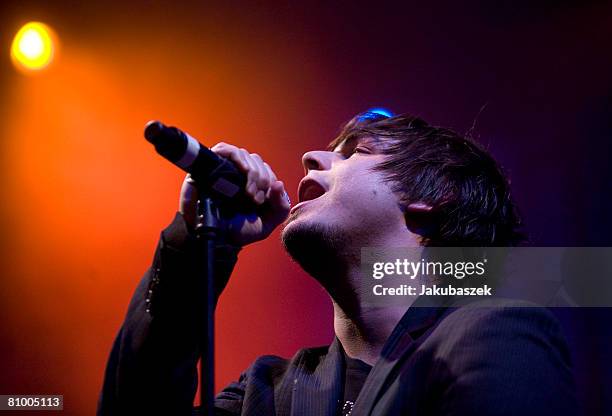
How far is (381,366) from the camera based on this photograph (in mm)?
1480

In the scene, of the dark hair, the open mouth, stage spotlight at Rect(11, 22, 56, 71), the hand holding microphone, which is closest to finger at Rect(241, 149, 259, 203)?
the hand holding microphone

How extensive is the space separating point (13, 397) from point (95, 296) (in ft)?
1.71

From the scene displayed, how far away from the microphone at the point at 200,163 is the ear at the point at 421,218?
2.23ft

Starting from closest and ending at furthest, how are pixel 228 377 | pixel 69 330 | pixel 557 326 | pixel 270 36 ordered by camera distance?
pixel 557 326
pixel 228 377
pixel 69 330
pixel 270 36

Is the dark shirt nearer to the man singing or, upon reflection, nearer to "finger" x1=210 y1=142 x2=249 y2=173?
the man singing

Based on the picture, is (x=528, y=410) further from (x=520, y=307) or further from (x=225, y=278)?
(x=225, y=278)

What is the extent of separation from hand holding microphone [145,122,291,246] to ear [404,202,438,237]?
1.47ft

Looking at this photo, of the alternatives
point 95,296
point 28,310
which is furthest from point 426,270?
point 28,310

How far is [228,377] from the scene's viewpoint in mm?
2527

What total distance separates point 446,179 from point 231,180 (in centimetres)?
94

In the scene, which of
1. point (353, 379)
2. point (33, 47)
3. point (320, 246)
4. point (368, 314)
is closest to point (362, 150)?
point (320, 246)

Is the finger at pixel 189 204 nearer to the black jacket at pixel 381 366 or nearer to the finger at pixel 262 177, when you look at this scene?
the black jacket at pixel 381 366

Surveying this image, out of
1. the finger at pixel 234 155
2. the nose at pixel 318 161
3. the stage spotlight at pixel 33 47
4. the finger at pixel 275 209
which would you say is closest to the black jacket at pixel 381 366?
the finger at pixel 275 209

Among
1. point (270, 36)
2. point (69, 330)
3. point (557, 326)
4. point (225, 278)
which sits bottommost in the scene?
point (557, 326)
